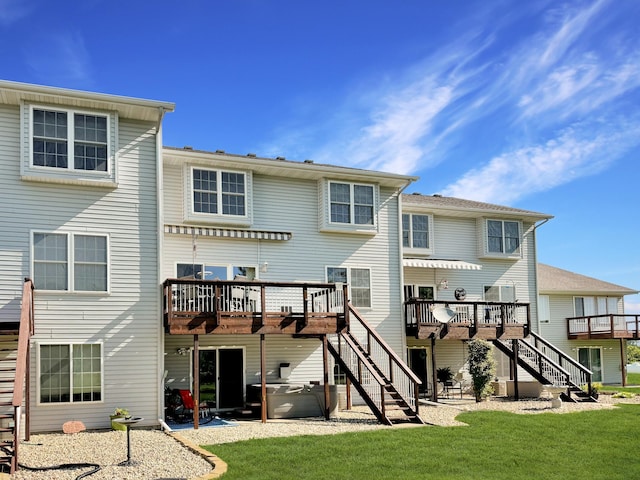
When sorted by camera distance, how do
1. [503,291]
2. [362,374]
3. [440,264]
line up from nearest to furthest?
[362,374]
[440,264]
[503,291]

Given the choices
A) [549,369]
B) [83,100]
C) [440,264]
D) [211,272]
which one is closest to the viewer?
[83,100]

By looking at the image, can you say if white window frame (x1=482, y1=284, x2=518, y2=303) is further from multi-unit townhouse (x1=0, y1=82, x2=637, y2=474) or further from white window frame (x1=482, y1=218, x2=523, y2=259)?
white window frame (x1=482, y1=218, x2=523, y2=259)

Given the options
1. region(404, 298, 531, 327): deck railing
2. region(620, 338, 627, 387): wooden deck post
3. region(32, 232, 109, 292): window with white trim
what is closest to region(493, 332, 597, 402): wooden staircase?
region(404, 298, 531, 327): deck railing

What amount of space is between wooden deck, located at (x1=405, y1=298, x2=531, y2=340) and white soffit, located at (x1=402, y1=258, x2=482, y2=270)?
1.61 metres

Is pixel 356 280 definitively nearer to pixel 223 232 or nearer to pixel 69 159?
pixel 223 232

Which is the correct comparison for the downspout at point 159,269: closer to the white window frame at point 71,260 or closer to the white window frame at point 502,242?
the white window frame at point 71,260

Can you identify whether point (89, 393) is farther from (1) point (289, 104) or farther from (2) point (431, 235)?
(2) point (431, 235)

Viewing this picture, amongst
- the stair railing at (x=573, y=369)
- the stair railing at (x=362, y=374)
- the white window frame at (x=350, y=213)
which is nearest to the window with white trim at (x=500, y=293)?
the stair railing at (x=573, y=369)

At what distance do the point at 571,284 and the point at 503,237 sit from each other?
24.5ft

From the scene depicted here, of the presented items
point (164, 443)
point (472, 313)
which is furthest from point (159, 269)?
point (472, 313)

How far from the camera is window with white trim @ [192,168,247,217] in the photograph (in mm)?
20500

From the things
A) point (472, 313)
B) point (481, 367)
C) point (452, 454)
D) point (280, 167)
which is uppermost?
point (280, 167)

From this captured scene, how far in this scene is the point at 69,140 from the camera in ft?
55.2

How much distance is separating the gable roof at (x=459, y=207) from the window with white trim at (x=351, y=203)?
3.32 metres
